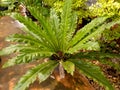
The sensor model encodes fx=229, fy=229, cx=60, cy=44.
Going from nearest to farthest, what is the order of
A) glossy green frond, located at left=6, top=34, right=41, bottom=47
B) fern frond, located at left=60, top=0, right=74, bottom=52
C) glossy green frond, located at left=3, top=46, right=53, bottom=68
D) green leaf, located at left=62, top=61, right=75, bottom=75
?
1. green leaf, located at left=62, top=61, right=75, bottom=75
2. glossy green frond, located at left=3, top=46, right=53, bottom=68
3. glossy green frond, located at left=6, top=34, right=41, bottom=47
4. fern frond, located at left=60, top=0, right=74, bottom=52

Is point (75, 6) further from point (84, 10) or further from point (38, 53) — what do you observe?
point (38, 53)

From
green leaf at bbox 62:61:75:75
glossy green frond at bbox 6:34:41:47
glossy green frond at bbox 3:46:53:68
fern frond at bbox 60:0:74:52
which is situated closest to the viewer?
green leaf at bbox 62:61:75:75

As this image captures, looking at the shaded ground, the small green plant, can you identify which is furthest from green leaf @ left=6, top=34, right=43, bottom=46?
the shaded ground

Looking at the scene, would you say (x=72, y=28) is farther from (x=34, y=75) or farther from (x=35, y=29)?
(x=34, y=75)

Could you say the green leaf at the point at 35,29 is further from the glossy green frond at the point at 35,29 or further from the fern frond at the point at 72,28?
the fern frond at the point at 72,28

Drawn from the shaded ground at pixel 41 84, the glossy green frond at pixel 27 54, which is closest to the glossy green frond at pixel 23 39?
the glossy green frond at pixel 27 54

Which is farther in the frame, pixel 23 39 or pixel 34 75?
pixel 23 39

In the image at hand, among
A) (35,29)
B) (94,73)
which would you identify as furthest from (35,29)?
(94,73)

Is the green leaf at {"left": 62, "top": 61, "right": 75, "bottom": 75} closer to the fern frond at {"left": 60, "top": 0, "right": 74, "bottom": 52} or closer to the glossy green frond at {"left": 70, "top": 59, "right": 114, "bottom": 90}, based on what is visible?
the glossy green frond at {"left": 70, "top": 59, "right": 114, "bottom": 90}
